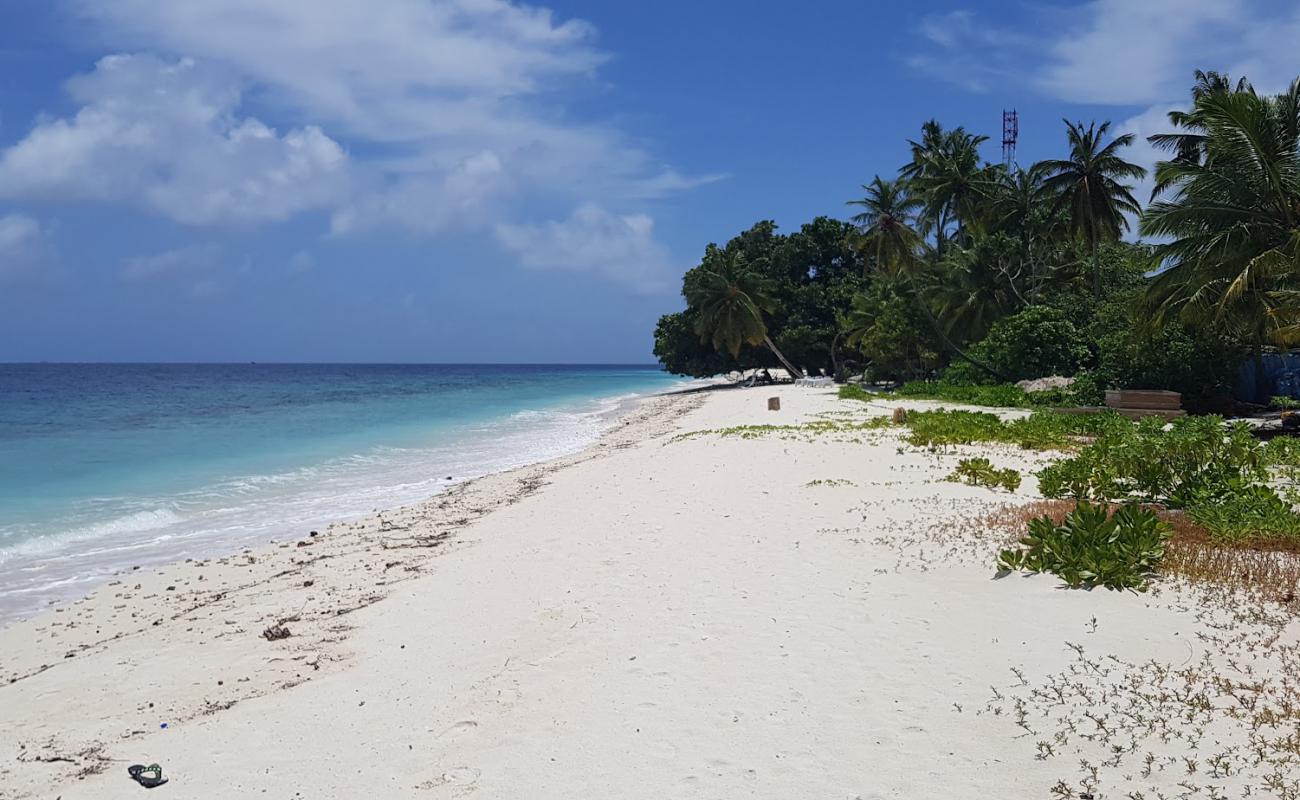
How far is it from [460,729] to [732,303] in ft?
150

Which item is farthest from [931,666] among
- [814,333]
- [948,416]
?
[814,333]

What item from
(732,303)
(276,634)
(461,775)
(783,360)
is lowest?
(276,634)

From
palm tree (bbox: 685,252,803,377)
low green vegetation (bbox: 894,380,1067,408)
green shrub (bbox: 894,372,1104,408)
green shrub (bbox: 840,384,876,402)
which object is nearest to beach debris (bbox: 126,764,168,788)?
green shrub (bbox: 894,372,1104,408)

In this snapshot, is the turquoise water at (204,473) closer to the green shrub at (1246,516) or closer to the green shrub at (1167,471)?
the green shrub at (1167,471)

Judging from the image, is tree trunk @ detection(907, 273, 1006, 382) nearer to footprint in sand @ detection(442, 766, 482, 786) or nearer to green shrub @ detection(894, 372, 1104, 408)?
green shrub @ detection(894, 372, 1104, 408)

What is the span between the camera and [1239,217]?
17.5 m

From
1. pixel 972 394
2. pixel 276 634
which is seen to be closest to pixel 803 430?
pixel 972 394

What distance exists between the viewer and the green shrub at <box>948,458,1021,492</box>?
9711mm

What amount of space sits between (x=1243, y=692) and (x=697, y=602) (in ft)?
11.3

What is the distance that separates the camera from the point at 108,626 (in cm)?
759

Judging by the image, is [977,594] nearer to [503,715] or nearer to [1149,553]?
[1149,553]

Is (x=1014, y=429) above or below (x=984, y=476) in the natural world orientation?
above

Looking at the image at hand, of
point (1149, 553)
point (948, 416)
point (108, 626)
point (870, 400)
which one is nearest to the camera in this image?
point (1149, 553)

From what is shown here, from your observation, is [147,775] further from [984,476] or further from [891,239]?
[891,239]
